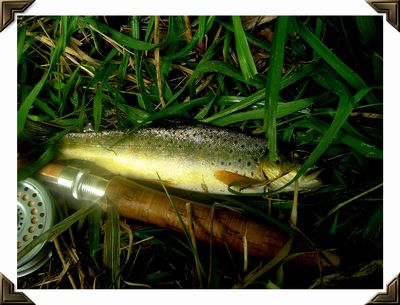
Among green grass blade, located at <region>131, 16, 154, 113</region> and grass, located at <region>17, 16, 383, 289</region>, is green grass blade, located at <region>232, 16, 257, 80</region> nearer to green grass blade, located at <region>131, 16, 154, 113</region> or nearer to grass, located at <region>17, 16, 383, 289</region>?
grass, located at <region>17, 16, 383, 289</region>

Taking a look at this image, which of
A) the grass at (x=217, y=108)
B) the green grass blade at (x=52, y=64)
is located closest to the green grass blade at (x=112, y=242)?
the grass at (x=217, y=108)

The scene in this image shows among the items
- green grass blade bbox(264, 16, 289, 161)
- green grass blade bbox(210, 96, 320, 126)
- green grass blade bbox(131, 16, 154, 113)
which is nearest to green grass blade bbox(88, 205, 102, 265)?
green grass blade bbox(131, 16, 154, 113)

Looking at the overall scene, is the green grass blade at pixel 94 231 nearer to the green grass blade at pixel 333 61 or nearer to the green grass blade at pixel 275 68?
the green grass blade at pixel 275 68

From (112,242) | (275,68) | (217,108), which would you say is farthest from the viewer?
(217,108)

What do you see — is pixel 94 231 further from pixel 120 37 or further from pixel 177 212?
pixel 120 37

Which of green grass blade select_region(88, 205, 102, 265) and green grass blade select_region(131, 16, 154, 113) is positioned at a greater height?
green grass blade select_region(131, 16, 154, 113)

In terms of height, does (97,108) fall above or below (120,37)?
below

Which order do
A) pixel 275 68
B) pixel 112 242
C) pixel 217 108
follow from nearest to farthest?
pixel 275 68, pixel 112 242, pixel 217 108

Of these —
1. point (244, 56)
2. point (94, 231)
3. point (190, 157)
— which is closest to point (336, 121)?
point (244, 56)
